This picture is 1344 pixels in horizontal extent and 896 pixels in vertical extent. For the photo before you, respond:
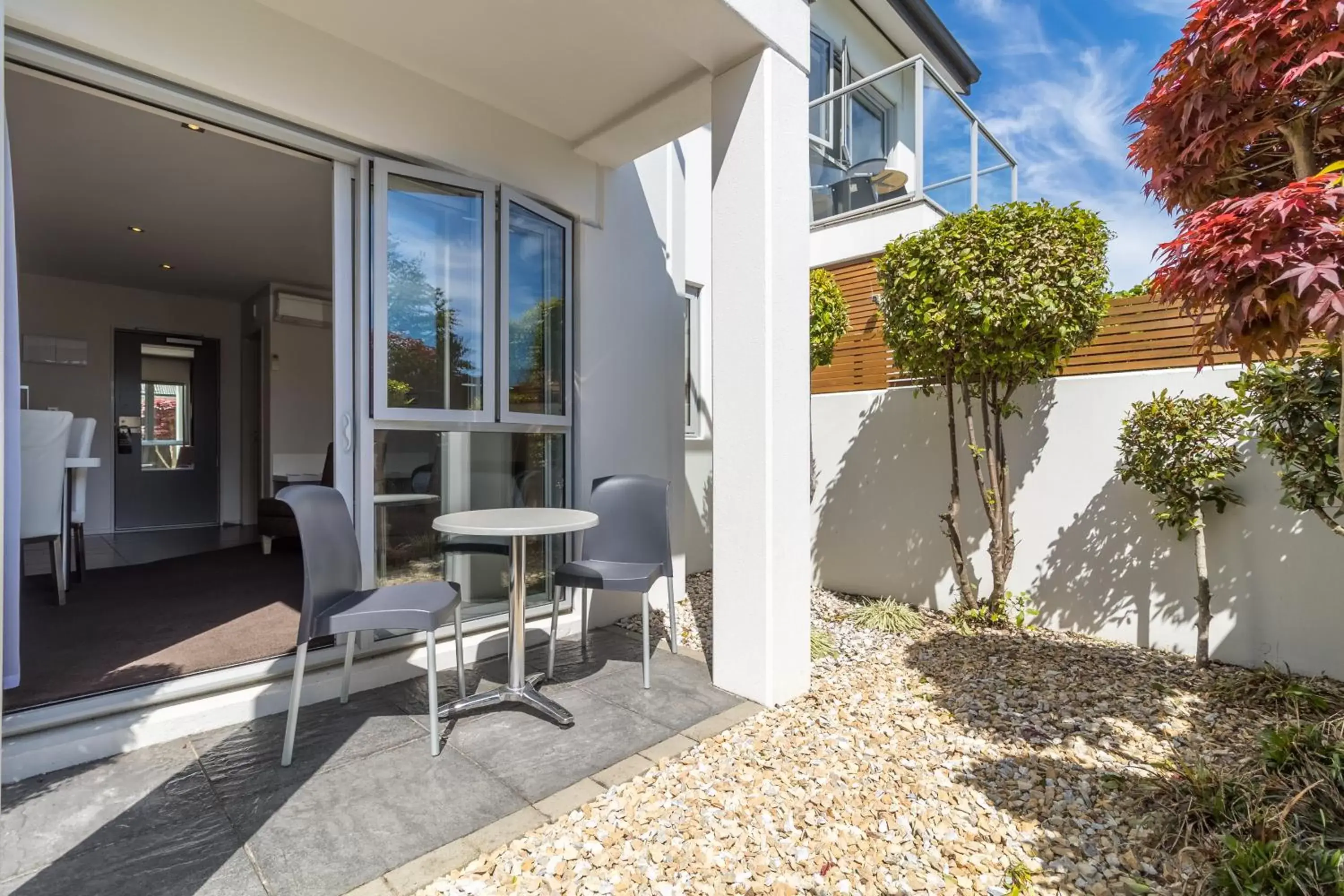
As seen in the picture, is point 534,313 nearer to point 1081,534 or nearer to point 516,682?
point 516,682

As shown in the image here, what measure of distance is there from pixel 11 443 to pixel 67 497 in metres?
3.49

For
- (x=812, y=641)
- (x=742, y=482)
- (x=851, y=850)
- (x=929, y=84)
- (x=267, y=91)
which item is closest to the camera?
(x=851, y=850)

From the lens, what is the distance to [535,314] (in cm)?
386

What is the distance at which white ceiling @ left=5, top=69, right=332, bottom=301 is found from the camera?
140 inches

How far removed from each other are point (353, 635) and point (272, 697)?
426 mm

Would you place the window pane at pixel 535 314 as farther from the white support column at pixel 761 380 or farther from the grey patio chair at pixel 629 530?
the white support column at pixel 761 380

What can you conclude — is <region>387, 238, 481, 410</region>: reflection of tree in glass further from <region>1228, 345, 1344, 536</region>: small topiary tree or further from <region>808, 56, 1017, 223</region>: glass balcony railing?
<region>808, 56, 1017, 223</region>: glass balcony railing

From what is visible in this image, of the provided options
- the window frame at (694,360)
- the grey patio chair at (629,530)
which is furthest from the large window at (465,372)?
the window frame at (694,360)

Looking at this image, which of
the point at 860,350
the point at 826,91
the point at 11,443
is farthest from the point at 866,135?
the point at 11,443

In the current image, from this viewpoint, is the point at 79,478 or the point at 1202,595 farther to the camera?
the point at 79,478

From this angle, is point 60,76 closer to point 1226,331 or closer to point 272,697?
point 272,697

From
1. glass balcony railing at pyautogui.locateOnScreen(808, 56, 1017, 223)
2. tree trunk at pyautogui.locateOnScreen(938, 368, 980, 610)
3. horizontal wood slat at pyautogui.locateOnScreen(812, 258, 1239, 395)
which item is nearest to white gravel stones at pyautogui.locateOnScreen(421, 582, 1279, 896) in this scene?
tree trunk at pyautogui.locateOnScreen(938, 368, 980, 610)

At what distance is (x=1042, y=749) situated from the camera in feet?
8.30

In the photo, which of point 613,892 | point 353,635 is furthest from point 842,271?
point 613,892
